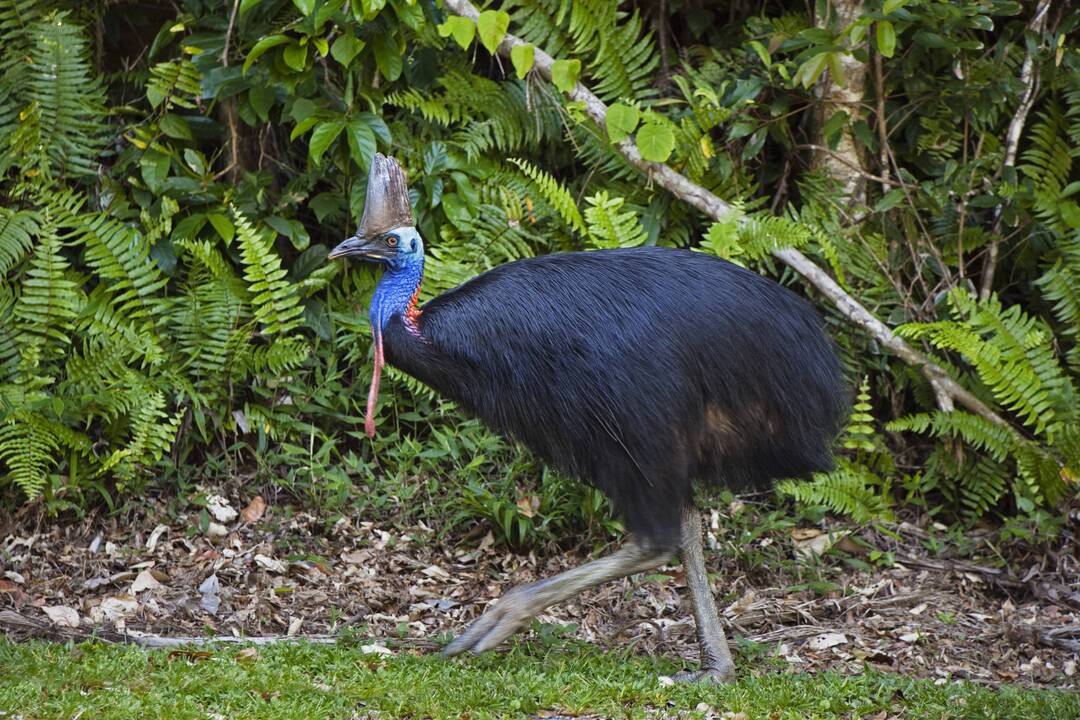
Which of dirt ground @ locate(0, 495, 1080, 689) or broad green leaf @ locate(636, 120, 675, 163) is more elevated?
broad green leaf @ locate(636, 120, 675, 163)

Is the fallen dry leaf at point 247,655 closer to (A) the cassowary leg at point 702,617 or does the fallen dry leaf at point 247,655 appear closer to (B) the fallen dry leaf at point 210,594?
(B) the fallen dry leaf at point 210,594

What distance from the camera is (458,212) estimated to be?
6117 mm

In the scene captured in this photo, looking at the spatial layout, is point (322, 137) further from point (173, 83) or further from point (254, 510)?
point (254, 510)

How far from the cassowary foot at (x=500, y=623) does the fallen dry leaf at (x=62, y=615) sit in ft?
5.42

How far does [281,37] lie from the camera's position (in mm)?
5680

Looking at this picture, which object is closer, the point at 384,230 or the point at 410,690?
the point at 410,690

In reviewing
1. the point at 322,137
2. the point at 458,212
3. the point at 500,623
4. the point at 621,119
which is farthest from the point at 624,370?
the point at 322,137

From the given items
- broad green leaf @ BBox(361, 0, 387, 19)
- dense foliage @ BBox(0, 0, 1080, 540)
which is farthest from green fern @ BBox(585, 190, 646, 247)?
broad green leaf @ BBox(361, 0, 387, 19)

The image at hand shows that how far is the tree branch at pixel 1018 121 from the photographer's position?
619 cm

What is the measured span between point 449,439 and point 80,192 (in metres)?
2.23

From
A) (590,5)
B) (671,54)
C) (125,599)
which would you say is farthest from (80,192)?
(671,54)

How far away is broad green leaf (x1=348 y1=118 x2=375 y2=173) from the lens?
586 centimetres

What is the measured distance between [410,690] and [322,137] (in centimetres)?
288

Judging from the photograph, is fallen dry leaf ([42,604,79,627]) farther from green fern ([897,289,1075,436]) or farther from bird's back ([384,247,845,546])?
green fern ([897,289,1075,436])
